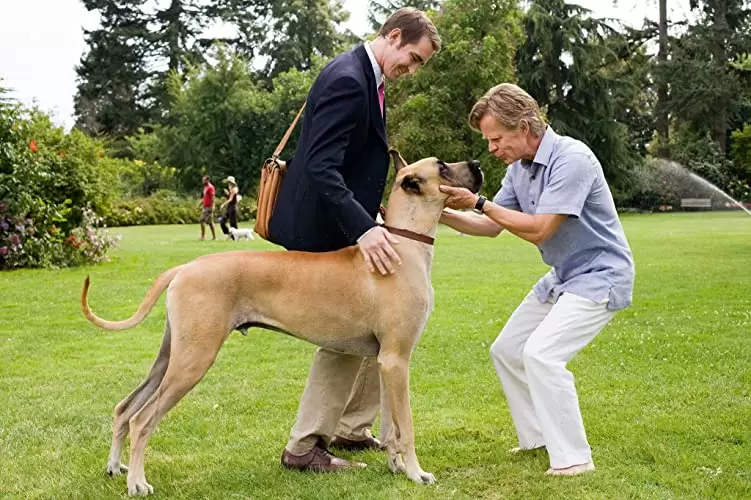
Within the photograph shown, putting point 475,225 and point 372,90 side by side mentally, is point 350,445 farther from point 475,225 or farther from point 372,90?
point 372,90

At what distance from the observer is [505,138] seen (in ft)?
15.4

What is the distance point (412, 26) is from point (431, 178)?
838mm

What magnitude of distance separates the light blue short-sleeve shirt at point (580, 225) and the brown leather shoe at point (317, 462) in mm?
1600

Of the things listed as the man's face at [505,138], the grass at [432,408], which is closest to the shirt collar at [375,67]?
the man's face at [505,138]

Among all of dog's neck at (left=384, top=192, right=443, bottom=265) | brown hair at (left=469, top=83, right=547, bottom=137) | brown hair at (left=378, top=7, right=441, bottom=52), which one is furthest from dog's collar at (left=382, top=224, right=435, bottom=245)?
brown hair at (left=378, top=7, right=441, bottom=52)

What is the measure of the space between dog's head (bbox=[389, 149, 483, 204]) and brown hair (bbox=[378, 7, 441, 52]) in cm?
65

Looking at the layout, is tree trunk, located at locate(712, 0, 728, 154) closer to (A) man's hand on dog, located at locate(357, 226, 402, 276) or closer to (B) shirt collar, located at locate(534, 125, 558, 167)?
(B) shirt collar, located at locate(534, 125, 558, 167)

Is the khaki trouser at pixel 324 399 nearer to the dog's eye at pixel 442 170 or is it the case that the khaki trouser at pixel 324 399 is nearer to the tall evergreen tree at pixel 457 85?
the dog's eye at pixel 442 170

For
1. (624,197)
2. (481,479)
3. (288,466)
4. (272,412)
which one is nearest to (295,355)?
(272,412)

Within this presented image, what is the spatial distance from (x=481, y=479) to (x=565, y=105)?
4669 centimetres

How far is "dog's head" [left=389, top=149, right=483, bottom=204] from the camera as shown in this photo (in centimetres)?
457

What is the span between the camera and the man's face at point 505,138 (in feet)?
15.3

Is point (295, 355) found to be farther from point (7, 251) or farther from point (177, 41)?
point (177, 41)

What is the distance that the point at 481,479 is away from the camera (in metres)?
4.57
